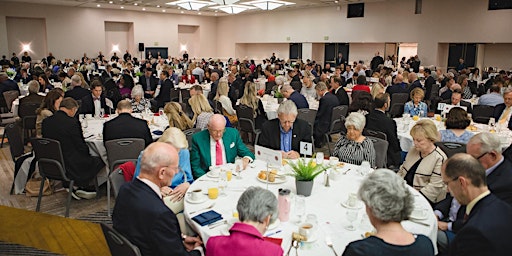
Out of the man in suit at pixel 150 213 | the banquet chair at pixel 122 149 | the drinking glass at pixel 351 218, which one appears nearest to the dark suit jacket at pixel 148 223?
the man in suit at pixel 150 213

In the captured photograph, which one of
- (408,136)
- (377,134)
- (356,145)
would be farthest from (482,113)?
(356,145)

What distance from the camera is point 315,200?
320cm

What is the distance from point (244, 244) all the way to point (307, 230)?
62 centimetres

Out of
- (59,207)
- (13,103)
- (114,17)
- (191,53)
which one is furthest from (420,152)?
(191,53)

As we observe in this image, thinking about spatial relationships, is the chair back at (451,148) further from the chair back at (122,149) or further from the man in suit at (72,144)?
the man in suit at (72,144)

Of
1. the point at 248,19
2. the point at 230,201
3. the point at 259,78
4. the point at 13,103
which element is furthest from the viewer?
the point at 248,19

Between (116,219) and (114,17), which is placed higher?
(114,17)

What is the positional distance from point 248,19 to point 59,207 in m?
23.5

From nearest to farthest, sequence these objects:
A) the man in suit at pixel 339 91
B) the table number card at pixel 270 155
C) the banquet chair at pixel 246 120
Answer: the table number card at pixel 270 155 → the banquet chair at pixel 246 120 → the man in suit at pixel 339 91

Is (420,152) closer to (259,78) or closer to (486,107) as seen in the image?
(486,107)

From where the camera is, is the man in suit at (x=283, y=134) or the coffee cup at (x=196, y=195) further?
the man in suit at (x=283, y=134)

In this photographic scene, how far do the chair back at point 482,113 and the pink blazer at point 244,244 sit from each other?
6551mm

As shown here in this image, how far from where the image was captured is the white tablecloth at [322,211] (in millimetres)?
2578

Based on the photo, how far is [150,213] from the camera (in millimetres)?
2410
